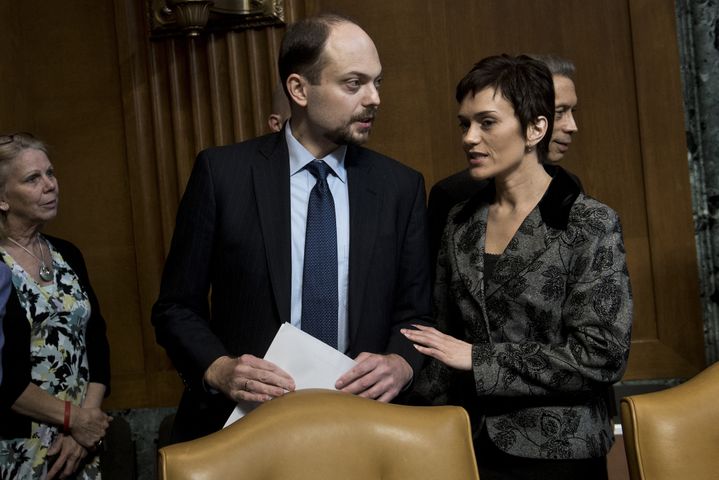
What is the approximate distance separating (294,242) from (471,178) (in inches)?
32.7

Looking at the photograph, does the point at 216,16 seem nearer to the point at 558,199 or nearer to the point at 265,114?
the point at 265,114

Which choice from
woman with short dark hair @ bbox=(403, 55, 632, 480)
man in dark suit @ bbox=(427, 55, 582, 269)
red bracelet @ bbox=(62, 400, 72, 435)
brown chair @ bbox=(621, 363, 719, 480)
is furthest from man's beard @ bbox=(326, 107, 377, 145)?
red bracelet @ bbox=(62, 400, 72, 435)

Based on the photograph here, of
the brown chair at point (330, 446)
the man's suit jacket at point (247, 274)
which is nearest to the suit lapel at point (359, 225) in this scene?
the man's suit jacket at point (247, 274)

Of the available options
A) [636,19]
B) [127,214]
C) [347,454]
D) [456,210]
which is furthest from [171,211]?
[347,454]

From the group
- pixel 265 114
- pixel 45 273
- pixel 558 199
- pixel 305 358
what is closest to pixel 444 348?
pixel 305 358

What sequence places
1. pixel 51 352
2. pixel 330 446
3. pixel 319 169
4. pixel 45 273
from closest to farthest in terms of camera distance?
pixel 330 446 < pixel 319 169 < pixel 51 352 < pixel 45 273

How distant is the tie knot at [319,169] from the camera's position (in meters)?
2.54

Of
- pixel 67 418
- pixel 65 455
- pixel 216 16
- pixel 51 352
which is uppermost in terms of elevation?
pixel 216 16

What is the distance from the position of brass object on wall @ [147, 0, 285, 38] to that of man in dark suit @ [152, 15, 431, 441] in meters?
1.34

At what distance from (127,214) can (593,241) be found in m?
2.34

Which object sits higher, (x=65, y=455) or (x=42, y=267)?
(x=42, y=267)

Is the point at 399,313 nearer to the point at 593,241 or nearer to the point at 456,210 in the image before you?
the point at 456,210

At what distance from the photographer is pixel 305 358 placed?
2.21 m

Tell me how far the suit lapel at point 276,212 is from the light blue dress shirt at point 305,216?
0.03m
